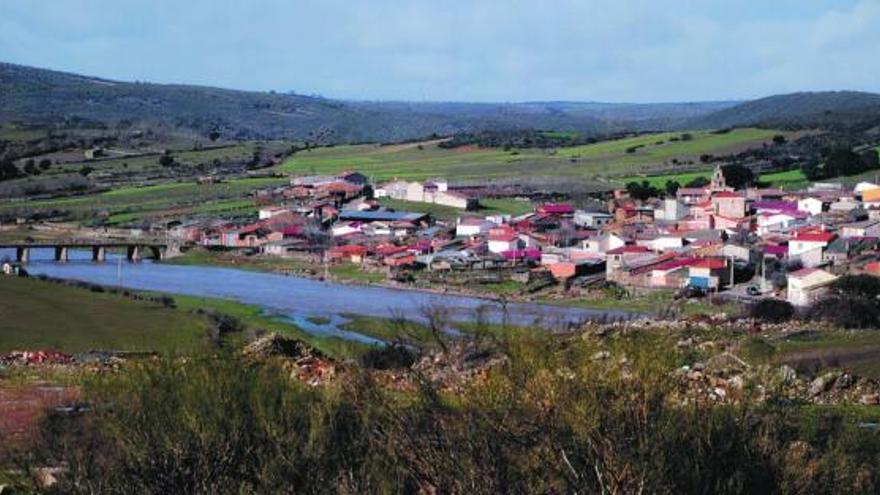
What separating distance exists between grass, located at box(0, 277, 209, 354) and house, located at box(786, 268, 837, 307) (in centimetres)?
1661

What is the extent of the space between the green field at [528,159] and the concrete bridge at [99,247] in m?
27.8

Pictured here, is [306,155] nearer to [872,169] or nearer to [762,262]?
[872,169]

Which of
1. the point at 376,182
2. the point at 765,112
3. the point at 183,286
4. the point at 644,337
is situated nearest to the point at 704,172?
the point at 376,182

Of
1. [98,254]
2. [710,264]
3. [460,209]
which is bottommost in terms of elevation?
[98,254]

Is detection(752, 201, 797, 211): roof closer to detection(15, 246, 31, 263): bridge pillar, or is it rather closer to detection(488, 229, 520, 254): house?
detection(488, 229, 520, 254): house

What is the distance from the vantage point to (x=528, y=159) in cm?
9688

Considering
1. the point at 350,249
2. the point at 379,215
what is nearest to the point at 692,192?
the point at 379,215

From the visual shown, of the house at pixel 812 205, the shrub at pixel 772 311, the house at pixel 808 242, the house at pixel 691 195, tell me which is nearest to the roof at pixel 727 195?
the house at pixel 691 195

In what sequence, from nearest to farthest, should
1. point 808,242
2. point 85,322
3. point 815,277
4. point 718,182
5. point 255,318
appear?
point 85,322
point 255,318
point 815,277
point 808,242
point 718,182

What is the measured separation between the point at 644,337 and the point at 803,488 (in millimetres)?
1819

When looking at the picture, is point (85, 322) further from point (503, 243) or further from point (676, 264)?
point (503, 243)

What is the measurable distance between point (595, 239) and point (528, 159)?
47.6 m

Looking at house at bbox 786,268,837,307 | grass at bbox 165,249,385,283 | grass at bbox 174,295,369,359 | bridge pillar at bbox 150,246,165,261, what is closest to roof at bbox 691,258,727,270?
house at bbox 786,268,837,307

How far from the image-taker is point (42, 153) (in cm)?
9719
